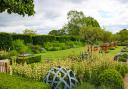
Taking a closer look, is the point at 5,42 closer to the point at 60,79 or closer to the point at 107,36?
the point at 60,79

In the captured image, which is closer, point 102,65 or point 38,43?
point 102,65

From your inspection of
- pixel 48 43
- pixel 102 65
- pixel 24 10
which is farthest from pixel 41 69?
pixel 48 43

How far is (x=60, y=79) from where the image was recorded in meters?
8.40

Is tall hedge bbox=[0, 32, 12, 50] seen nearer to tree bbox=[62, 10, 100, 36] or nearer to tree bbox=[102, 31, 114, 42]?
tree bbox=[102, 31, 114, 42]

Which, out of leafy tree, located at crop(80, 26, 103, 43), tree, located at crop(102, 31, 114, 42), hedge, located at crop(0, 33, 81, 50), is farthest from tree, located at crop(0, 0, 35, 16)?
tree, located at crop(102, 31, 114, 42)

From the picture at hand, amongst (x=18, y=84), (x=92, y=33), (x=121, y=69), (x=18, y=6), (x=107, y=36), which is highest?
(x=18, y=6)

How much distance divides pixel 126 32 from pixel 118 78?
48.6 m

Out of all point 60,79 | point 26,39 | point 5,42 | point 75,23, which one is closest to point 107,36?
point 75,23

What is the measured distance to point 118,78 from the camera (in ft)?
30.9

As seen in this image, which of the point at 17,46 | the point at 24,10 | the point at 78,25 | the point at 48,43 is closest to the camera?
the point at 24,10

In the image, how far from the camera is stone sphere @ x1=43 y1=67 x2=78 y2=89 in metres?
8.39

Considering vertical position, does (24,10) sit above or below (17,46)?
above

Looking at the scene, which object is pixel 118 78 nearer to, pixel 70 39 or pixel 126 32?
pixel 70 39

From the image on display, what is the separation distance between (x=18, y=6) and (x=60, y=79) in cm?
469
